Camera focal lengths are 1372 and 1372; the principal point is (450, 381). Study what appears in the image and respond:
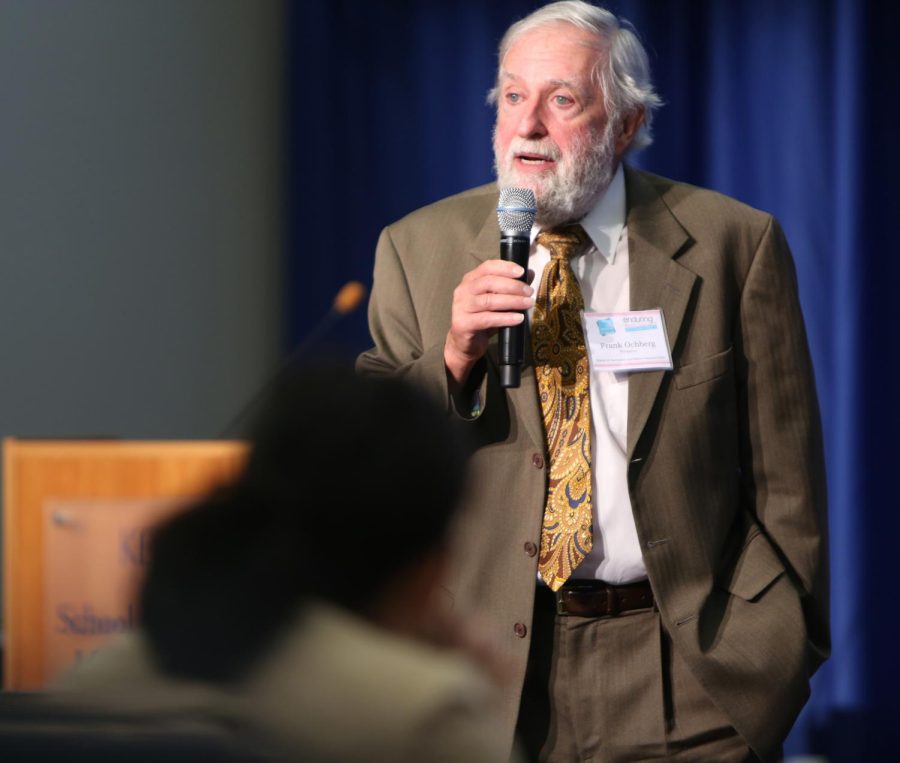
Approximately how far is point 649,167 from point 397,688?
139 inches

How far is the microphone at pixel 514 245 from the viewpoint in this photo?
6.97 ft

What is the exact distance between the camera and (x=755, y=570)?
2400 millimetres

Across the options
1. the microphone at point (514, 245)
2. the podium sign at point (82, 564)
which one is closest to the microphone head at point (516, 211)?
the microphone at point (514, 245)

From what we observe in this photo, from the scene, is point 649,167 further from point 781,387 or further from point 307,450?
point 307,450

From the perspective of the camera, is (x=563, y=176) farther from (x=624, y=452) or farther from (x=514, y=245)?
(x=624, y=452)

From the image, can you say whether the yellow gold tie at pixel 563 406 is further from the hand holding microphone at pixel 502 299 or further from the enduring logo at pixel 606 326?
the hand holding microphone at pixel 502 299

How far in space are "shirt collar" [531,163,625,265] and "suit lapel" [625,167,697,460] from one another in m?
0.02

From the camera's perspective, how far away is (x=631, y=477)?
7.58ft

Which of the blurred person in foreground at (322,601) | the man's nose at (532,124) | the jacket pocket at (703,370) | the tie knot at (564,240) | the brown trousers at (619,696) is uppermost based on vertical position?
the man's nose at (532,124)

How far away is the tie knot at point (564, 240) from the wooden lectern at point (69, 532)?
27.2 inches

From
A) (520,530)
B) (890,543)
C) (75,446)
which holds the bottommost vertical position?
(890,543)

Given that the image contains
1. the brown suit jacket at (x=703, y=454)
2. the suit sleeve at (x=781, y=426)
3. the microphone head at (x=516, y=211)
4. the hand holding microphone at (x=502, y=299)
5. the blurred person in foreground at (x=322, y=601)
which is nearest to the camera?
the blurred person in foreground at (x=322, y=601)

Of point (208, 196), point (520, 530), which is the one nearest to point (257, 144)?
point (208, 196)

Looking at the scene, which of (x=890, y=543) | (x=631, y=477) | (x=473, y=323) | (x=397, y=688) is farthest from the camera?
(x=890, y=543)
